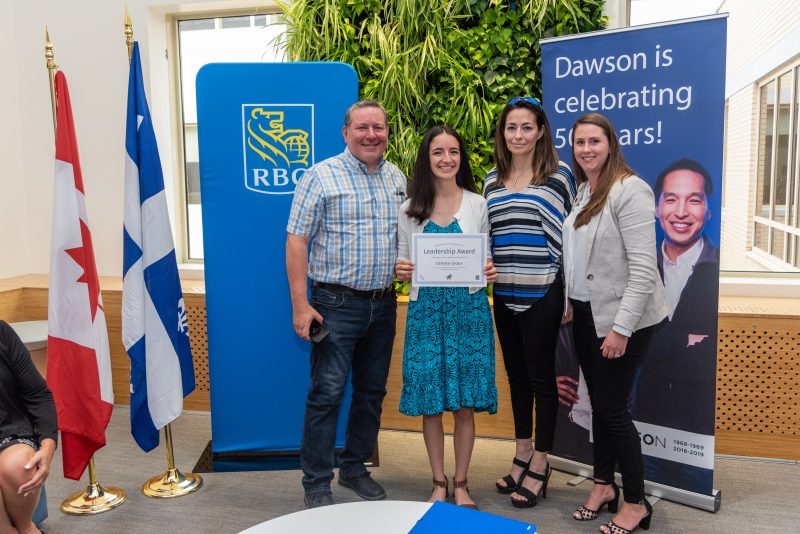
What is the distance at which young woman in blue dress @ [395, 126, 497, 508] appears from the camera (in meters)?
2.63

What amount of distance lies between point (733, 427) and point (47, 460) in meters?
3.13

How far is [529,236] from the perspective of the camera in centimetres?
259

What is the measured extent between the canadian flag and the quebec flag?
0.15 metres

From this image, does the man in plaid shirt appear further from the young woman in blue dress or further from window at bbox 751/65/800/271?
window at bbox 751/65/800/271

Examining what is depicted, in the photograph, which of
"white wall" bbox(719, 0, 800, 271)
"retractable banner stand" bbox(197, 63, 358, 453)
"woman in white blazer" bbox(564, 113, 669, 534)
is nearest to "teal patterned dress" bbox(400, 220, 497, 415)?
"woman in white blazer" bbox(564, 113, 669, 534)

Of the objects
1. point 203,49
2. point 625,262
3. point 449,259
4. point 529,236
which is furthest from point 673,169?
point 203,49

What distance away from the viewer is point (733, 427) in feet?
11.0

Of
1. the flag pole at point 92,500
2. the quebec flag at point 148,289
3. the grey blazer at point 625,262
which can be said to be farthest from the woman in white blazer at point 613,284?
the flag pole at point 92,500

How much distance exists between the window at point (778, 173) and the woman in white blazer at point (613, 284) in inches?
74.3

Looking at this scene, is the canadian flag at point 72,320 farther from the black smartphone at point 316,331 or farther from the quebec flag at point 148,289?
the black smartphone at point 316,331

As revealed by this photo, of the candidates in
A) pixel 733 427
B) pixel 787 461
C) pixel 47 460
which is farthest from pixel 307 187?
pixel 787 461

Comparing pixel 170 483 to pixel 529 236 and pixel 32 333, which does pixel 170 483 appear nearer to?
pixel 32 333

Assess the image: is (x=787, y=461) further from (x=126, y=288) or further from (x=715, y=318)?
(x=126, y=288)

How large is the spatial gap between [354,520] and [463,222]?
1221 mm
